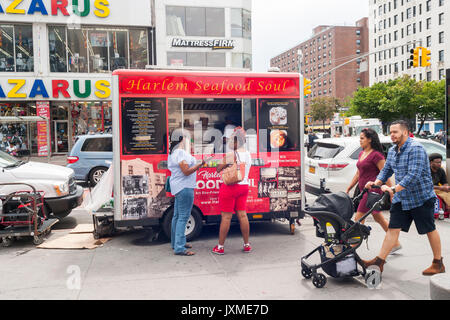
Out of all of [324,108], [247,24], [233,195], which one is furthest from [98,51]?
[324,108]

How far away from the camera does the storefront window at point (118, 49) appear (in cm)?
2542

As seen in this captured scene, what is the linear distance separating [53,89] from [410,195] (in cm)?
2350

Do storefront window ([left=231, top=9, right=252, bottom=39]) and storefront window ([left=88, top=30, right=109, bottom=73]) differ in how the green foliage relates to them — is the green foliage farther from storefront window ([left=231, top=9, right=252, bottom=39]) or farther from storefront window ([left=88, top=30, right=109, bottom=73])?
storefront window ([left=88, top=30, right=109, bottom=73])

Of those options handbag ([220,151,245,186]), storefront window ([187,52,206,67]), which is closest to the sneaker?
handbag ([220,151,245,186])

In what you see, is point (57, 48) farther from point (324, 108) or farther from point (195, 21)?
point (324, 108)

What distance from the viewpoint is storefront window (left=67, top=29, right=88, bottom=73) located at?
81.7 feet

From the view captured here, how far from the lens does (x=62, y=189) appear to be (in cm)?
746

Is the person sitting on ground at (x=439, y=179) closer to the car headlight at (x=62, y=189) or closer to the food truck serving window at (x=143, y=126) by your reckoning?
the food truck serving window at (x=143, y=126)

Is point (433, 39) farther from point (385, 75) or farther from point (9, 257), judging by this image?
point (9, 257)

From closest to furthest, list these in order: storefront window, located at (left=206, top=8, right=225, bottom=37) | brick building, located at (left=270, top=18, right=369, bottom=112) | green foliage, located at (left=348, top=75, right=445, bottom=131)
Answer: storefront window, located at (left=206, top=8, right=225, bottom=37) → green foliage, located at (left=348, top=75, right=445, bottom=131) → brick building, located at (left=270, top=18, right=369, bottom=112)

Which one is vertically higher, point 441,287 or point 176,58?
point 176,58

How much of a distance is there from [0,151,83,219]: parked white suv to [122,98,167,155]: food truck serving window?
7.03 feet

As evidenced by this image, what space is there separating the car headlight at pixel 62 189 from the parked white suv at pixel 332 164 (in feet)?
16.1

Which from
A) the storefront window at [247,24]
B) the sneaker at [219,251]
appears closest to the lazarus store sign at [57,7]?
the storefront window at [247,24]
